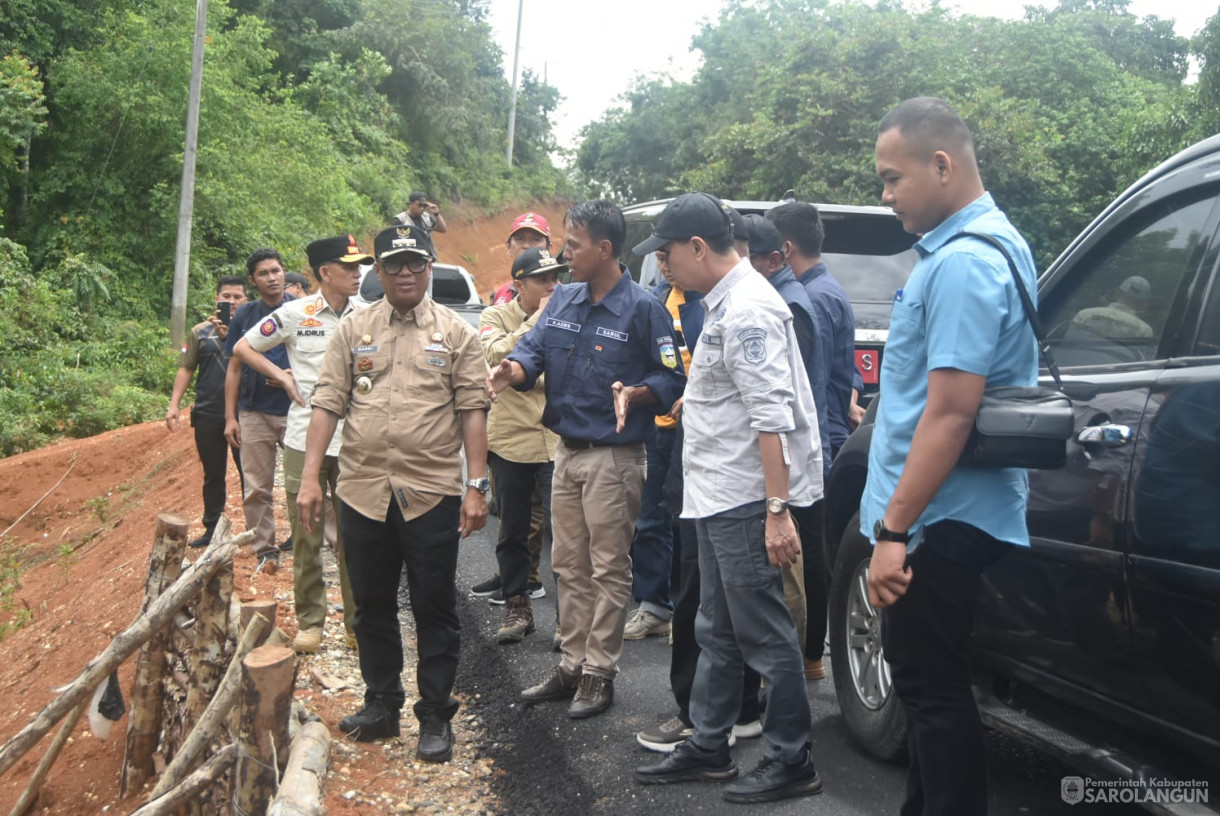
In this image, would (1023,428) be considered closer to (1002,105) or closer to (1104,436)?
(1104,436)

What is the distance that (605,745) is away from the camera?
450 centimetres

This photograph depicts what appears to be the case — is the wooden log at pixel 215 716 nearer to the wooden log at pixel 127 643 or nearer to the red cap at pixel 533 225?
the wooden log at pixel 127 643

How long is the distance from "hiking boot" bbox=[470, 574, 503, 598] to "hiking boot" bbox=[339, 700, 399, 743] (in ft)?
7.41

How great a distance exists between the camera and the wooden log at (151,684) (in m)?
4.93

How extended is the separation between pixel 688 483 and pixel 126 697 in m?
3.39

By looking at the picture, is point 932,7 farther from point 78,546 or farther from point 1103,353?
point 1103,353

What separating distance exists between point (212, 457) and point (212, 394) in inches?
18.6

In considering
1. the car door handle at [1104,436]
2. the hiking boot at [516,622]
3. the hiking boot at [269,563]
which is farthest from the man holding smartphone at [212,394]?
the car door handle at [1104,436]

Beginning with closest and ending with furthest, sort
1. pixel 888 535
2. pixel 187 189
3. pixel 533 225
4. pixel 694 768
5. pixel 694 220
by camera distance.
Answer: pixel 888 535
pixel 694 220
pixel 694 768
pixel 533 225
pixel 187 189

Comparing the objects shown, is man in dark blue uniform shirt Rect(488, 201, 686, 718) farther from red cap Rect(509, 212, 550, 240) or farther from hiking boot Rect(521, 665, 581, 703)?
red cap Rect(509, 212, 550, 240)

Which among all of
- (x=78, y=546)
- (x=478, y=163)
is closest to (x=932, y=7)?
(x=478, y=163)

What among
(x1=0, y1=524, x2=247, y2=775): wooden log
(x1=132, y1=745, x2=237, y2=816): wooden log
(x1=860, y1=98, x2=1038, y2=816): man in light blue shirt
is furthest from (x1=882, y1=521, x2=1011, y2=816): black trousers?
(x1=0, y1=524, x2=247, y2=775): wooden log

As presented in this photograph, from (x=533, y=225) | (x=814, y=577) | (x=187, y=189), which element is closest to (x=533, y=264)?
(x=533, y=225)

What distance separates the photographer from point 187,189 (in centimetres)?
1892
